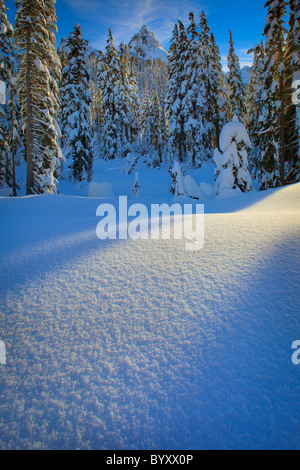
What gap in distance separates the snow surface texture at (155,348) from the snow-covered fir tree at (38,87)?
12355 millimetres

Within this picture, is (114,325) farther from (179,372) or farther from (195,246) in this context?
(195,246)

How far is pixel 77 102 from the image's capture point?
19203mm

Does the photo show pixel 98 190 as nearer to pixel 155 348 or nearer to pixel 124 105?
pixel 155 348

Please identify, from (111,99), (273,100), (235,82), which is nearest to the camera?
(273,100)

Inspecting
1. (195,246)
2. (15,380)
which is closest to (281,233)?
(195,246)

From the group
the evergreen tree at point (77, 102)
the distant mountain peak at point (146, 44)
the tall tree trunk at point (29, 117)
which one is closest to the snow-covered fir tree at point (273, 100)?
the tall tree trunk at point (29, 117)

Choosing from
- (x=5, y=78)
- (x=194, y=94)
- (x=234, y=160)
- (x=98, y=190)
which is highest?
(x=194, y=94)

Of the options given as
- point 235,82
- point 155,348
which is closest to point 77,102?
point 235,82

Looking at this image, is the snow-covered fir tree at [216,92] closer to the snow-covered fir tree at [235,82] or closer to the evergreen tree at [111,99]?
the snow-covered fir tree at [235,82]

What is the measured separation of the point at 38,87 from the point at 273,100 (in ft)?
44.9

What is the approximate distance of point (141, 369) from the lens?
1424 millimetres

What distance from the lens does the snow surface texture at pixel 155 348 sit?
45.2 inches

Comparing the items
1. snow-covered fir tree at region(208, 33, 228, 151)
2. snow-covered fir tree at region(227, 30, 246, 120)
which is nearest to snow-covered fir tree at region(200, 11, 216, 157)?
snow-covered fir tree at region(208, 33, 228, 151)

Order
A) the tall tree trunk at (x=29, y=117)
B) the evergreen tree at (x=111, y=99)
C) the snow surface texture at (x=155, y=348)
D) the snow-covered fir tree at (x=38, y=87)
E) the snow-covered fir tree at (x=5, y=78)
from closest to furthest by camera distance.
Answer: the snow surface texture at (x=155, y=348) < the snow-covered fir tree at (x=38, y=87) < the tall tree trunk at (x=29, y=117) < the snow-covered fir tree at (x=5, y=78) < the evergreen tree at (x=111, y=99)
